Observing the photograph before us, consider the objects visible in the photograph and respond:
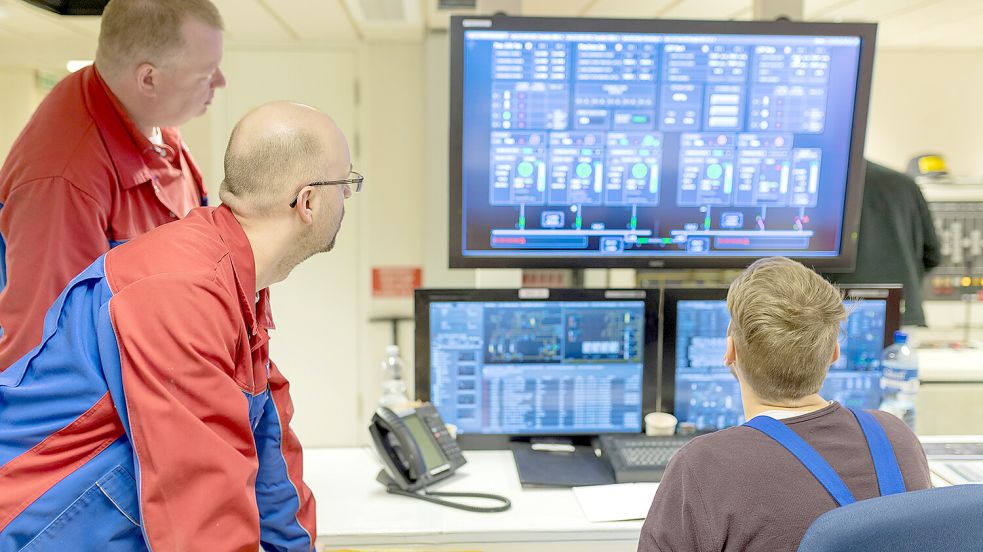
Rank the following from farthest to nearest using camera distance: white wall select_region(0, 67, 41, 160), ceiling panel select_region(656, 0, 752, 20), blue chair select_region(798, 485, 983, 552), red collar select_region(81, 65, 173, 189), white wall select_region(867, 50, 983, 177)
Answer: white wall select_region(0, 67, 41, 160)
white wall select_region(867, 50, 983, 177)
ceiling panel select_region(656, 0, 752, 20)
red collar select_region(81, 65, 173, 189)
blue chair select_region(798, 485, 983, 552)

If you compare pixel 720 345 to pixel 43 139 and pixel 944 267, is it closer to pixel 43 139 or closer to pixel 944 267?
pixel 43 139

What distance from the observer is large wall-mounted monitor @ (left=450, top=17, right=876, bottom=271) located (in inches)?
70.2

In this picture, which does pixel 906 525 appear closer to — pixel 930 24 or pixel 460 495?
pixel 460 495

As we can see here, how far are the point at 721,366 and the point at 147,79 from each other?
1612 mm

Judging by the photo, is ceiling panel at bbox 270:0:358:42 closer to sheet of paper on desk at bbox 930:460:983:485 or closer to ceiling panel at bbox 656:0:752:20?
ceiling panel at bbox 656:0:752:20

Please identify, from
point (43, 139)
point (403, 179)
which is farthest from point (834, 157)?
point (403, 179)

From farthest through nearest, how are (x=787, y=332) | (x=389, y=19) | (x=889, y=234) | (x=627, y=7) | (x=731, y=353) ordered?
(x=389, y=19) < (x=627, y=7) < (x=889, y=234) < (x=731, y=353) < (x=787, y=332)

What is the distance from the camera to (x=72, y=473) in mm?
1000

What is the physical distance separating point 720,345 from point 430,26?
2.62 meters

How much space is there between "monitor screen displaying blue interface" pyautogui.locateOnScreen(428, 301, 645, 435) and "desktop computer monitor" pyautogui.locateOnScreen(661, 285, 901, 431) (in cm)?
10

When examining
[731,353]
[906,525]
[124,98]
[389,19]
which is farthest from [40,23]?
[906,525]

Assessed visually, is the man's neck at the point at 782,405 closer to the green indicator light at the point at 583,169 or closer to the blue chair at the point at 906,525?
the blue chair at the point at 906,525

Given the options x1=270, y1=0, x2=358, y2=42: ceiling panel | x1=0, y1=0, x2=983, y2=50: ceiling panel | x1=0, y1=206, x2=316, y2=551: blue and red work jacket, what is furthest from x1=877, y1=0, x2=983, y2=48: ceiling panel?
x1=0, y1=206, x2=316, y2=551: blue and red work jacket

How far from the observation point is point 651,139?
182 cm
